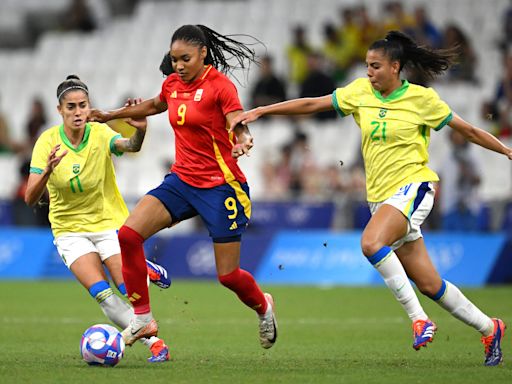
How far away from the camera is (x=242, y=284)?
32.9 feet

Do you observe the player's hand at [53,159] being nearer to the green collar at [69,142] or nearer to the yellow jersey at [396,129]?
the green collar at [69,142]

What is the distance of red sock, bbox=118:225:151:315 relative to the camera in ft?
31.7

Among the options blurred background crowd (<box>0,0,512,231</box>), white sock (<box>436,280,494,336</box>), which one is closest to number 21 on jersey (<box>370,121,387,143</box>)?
white sock (<box>436,280,494,336</box>)

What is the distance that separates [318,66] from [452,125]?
12911 mm

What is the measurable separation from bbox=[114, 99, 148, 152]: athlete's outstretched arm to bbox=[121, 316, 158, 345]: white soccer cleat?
5.00ft

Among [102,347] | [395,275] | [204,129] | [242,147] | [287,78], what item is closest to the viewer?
[242,147]

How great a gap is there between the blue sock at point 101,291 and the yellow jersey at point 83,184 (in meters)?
0.59

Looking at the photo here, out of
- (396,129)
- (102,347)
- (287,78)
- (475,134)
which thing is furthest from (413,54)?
(287,78)

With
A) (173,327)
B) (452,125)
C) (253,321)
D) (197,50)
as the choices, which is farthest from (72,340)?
(452,125)

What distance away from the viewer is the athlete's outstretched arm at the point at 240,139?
9.20 m

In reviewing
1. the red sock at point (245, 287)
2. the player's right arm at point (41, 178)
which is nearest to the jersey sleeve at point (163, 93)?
the player's right arm at point (41, 178)

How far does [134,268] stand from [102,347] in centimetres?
69

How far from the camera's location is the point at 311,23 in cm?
2644

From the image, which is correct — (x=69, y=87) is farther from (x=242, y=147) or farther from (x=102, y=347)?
(x=102, y=347)
